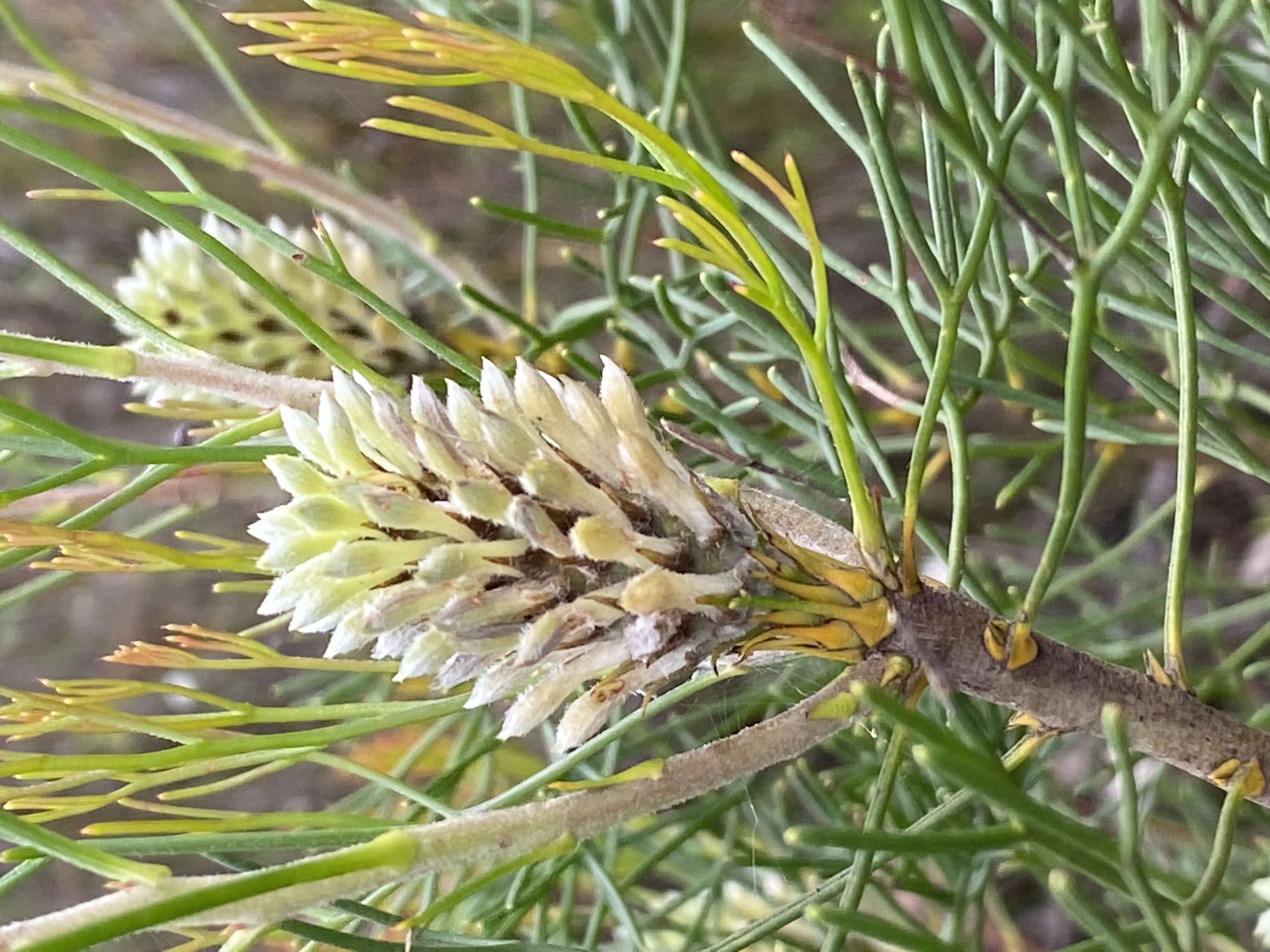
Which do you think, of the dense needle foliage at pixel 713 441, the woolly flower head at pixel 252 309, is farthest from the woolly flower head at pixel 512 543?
the woolly flower head at pixel 252 309

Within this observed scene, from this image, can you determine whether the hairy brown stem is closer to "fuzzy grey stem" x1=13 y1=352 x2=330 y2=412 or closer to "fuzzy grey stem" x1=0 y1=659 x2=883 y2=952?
"fuzzy grey stem" x1=0 y1=659 x2=883 y2=952

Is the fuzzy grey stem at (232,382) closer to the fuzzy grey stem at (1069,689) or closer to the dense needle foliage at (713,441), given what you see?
the dense needle foliage at (713,441)

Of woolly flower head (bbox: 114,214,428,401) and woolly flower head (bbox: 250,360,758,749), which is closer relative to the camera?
woolly flower head (bbox: 250,360,758,749)

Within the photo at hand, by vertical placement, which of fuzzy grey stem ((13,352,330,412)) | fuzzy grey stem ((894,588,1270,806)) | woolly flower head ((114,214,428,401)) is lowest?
fuzzy grey stem ((894,588,1270,806))

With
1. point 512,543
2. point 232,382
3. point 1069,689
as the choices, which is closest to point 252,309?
point 232,382

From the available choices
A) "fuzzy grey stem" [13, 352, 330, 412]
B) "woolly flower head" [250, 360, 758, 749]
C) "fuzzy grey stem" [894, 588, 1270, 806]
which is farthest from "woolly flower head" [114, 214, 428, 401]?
"fuzzy grey stem" [894, 588, 1270, 806]

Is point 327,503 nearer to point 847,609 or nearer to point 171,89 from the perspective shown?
point 847,609

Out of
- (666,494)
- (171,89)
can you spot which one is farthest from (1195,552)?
(171,89)
